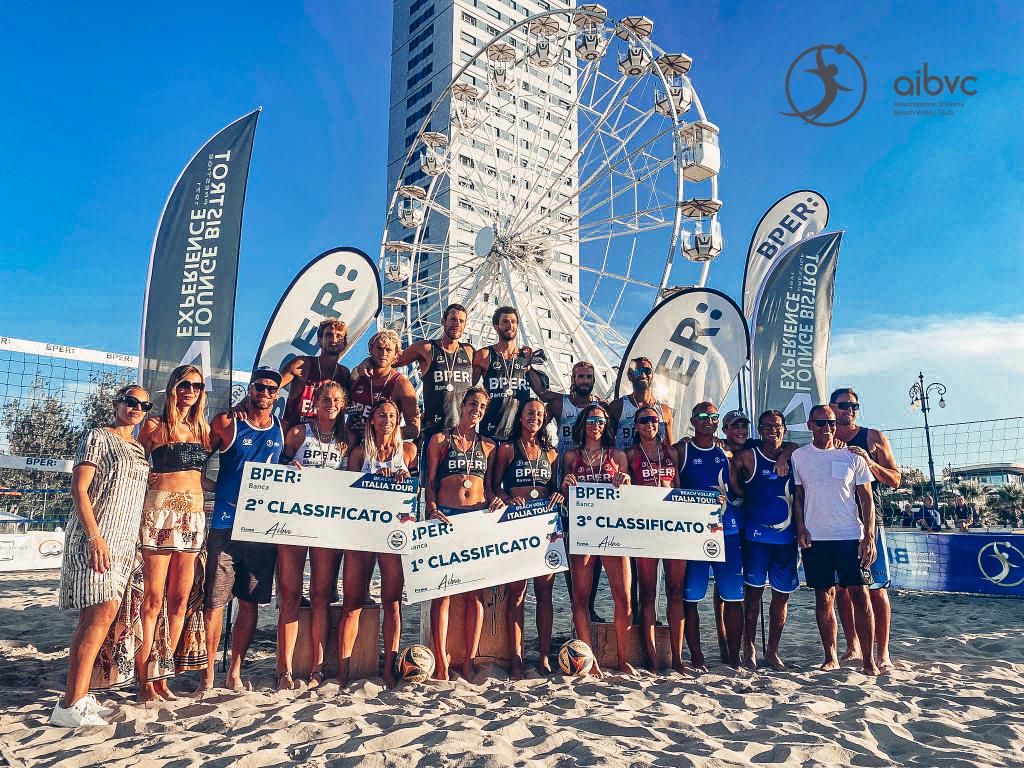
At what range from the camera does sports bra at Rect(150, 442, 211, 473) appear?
371cm

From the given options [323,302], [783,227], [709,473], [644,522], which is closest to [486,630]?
[644,522]

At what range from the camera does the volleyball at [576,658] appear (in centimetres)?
415

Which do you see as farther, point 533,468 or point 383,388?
point 383,388

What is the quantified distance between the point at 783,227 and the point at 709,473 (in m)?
6.50

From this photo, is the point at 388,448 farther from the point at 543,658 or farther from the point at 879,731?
the point at 879,731

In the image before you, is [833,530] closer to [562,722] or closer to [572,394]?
[572,394]

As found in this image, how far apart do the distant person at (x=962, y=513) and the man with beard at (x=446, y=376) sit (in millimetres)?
19960

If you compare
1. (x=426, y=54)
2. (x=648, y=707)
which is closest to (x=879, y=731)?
(x=648, y=707)

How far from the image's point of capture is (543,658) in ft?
14.0

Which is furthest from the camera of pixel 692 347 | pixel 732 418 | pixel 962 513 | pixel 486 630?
pixel 962 513

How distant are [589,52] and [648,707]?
15618 millimetres

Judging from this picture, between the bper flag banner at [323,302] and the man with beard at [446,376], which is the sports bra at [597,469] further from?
the bper flag banner at [323,302]

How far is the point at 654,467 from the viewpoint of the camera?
15.4 feet

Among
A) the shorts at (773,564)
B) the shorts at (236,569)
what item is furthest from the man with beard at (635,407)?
the shorts at (236,569)
